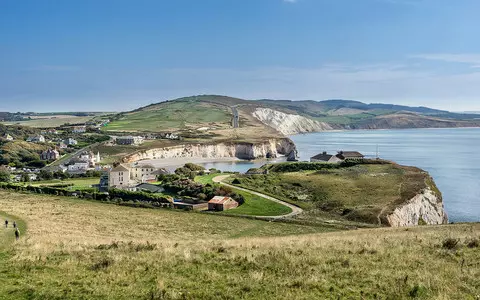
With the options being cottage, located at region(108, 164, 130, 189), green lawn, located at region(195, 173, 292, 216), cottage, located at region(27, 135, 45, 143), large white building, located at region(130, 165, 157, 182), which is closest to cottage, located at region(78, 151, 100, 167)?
large white building, located at region(130, 165, 157, 182)

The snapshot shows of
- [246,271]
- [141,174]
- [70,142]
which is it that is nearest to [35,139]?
[70,142]

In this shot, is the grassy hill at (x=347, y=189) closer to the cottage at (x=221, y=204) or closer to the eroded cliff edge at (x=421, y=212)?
the eroded cliff edge at (x=421, y=212)

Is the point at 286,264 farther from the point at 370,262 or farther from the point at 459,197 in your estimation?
the point at 459,197

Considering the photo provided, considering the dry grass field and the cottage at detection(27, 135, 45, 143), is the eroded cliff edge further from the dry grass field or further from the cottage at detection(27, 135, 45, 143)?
the cottage at detection(27, 135, 45, 143)

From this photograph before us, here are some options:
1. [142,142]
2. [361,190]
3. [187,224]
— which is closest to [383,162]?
[361,190]

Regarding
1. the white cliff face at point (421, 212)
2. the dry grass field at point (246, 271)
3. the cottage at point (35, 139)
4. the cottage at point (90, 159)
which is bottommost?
the white cliff face at point (421, 212)

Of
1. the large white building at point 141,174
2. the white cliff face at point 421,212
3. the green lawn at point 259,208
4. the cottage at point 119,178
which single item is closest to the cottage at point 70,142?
the large white building at point 141,174

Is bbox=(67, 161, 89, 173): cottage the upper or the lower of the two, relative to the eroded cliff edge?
upper
